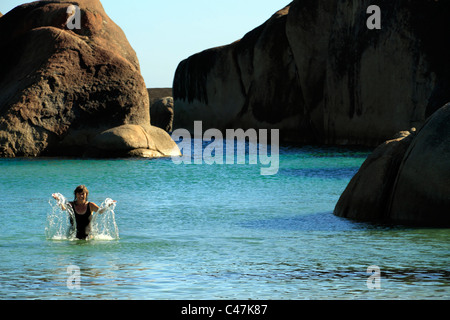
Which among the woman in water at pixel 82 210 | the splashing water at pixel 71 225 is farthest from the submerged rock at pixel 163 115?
the woman in water at pixel 82 210

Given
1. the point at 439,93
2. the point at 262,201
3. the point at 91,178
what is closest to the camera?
the point at 262,201

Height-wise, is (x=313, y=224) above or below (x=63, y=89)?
below

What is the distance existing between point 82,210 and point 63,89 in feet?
48.4

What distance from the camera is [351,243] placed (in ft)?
27.6

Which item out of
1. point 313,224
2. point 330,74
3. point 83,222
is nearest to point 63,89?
point 330,74

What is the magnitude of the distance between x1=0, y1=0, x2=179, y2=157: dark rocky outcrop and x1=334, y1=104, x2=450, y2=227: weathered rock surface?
13.7 metres

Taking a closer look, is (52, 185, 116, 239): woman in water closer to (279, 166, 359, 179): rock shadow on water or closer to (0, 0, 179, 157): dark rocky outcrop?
(279, 166, 359, 179): rock shadow on water

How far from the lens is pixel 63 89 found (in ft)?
75.4

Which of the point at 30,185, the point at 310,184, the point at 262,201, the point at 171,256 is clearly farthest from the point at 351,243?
the point at 30,185

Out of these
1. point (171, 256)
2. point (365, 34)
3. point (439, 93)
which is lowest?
point (171, 256)

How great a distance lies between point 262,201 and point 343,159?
9059mm

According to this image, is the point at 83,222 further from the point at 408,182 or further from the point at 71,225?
the point at 408,182

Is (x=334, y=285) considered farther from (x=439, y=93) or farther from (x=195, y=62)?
(x=195, y=62)

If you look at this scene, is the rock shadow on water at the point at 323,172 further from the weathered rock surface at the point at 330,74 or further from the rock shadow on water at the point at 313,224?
the weathered rock surface at the point at 330,74
